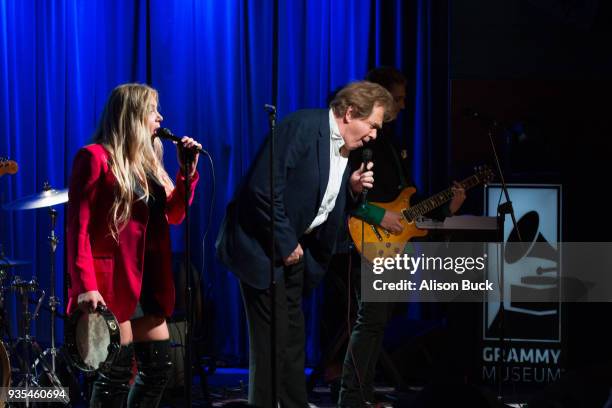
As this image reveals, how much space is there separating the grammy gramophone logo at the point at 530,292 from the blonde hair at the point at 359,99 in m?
1.75

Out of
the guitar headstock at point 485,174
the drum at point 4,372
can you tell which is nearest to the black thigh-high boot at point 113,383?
the drum at point 4,372

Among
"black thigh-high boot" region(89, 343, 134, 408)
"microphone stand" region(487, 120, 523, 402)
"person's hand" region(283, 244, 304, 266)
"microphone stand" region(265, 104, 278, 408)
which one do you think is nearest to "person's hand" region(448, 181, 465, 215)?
"microphone stand" region(487, 120, 523, 402)

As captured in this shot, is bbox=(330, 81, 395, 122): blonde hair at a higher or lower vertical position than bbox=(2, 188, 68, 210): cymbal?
higher

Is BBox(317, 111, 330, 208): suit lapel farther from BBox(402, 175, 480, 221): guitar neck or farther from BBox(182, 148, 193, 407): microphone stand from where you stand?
BBox(402, 175, 480, 221): guitar neck

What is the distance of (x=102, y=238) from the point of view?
348cm

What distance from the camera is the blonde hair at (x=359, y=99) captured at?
3955mm

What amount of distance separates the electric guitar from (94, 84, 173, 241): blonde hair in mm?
1485

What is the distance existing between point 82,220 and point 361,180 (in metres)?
1.38

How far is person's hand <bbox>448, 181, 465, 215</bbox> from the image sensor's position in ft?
17.0

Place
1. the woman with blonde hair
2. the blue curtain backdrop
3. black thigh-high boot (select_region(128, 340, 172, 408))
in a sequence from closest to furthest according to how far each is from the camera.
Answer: the woman with blonde hair
black thigh-high boot (select_region(128, 340, 172, 408))
the blue curtain backdrop

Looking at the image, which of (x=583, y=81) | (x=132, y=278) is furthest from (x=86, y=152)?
(x=583, y=81)

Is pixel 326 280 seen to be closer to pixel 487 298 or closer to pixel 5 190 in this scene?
pixel 487 298

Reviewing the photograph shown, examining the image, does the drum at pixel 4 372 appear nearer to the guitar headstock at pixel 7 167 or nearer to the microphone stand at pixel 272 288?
the guitar headstock at pixel 7 167

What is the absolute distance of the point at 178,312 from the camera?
552cm
